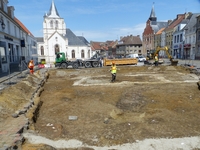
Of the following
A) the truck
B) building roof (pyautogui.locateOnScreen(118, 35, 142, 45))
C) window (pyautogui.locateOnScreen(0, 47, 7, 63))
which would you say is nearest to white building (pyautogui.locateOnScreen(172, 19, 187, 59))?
building roof (pyautogui.locateOnScreen(118, 35, 142, 45))

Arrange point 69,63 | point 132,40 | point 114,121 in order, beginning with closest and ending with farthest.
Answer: point 114,121, point 69,63, point 132,40

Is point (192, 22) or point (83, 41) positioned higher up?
point (192, 22)

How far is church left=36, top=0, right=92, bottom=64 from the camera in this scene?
4719 cm

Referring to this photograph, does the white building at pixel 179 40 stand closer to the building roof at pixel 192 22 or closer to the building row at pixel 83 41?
the building row at pixel 83 41

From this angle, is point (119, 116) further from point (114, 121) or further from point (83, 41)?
point (83, 41)

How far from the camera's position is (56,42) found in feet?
155

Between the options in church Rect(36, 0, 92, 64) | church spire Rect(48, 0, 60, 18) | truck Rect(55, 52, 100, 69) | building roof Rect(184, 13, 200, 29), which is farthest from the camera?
church spire Rect(48, 0, 60, 18)

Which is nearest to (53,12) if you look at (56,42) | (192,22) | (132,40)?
(56,42)

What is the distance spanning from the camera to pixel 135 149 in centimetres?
447

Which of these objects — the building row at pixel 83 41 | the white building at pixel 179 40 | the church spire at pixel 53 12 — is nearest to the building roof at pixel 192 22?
the building row at pixel 83 41

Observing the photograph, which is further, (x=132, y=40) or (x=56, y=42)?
(x=132, y=40)

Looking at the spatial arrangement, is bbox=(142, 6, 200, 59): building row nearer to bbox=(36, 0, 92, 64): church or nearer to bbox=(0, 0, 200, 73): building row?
bbox=(0, 0, 200, 73): building row

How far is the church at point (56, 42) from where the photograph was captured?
155 ft

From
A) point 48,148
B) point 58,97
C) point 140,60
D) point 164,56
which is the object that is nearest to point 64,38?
point 140,60
